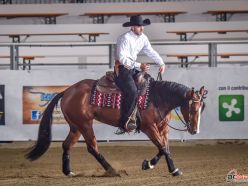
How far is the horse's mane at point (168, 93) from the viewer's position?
9.16 metres

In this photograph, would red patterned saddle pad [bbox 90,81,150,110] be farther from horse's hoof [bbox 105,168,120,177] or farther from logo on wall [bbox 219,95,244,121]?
logo on wall [bbox 219,95,244,121]

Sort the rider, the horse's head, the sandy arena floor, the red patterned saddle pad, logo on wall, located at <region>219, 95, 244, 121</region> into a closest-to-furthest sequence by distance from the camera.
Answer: the sandy arena floor < the horse's head < the rider < the red patterned saddle pad < logo on wall, located at <region>219, 95, 244, 121</region>

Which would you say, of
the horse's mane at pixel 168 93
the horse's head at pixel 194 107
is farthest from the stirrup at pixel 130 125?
the horse's head at pixel 194 107

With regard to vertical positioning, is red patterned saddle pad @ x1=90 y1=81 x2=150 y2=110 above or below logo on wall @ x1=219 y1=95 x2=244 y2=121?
above

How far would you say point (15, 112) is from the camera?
45.2 feet

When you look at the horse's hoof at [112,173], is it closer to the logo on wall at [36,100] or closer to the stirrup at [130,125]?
the stirrup at [130,125]

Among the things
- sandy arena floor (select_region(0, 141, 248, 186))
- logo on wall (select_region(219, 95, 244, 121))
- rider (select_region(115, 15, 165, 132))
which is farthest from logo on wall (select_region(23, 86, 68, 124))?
rider (select_region(115, 15, 165, 132))

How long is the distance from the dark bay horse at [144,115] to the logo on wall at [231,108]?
4525 millimetres

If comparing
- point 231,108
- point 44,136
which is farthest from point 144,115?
point 231,108

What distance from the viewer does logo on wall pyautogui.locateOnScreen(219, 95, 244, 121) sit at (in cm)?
1370

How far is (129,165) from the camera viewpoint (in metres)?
10.4

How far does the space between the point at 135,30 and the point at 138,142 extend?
5163 millimetres

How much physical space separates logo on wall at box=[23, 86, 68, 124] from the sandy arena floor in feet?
2.16

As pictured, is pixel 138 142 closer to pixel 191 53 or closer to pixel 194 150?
pixel 194 150
